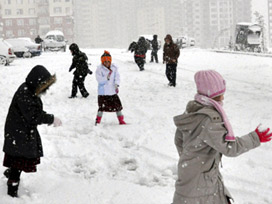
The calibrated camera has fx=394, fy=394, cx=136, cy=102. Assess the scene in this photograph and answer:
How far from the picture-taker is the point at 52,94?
13.5 m

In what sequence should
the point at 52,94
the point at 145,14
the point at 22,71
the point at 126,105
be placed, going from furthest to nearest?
the point at 145,14 → the point at 22,71 → the point at 52,94 → the point at 126,105

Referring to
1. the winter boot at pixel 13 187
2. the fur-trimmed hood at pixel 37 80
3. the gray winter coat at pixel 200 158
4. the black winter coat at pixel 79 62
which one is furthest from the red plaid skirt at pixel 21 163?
the black winter coat at pixel 79 62

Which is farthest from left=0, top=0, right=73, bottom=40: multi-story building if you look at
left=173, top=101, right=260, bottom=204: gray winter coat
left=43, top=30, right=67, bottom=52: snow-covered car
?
left=173, top=101, right=260, bottom=204: gray winter coat

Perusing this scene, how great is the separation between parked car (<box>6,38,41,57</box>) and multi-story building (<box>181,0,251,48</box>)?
430 feet

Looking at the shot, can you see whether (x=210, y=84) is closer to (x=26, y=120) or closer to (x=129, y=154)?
(x=26, y=120)

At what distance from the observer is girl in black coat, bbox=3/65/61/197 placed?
4367 millimetres

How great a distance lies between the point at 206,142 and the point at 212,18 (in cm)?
16250

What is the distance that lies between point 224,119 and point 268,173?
2999 millimetres

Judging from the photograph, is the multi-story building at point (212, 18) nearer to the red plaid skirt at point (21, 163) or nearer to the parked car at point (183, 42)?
the parked car at point (183, 42)

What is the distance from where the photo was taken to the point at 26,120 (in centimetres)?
443

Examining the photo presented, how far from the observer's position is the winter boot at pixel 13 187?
4.66 metres

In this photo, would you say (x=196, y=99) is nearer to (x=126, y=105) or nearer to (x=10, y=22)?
(x=126, y=105)

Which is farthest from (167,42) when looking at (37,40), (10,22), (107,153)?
(10,22)

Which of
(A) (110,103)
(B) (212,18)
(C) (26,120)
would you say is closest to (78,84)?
(A) (110,103)
